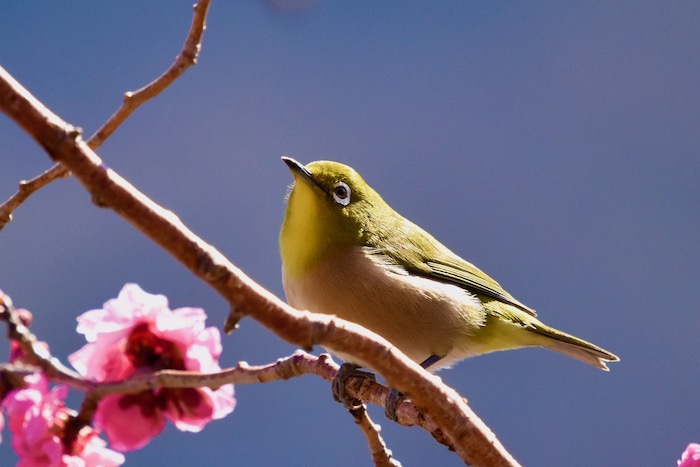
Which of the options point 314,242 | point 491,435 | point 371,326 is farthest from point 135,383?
point 314,242

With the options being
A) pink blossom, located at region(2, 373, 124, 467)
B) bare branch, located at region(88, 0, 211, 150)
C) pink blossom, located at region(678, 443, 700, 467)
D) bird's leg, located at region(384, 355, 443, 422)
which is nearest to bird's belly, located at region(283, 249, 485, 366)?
bird's leg, located at region(384, 355, 443, 422)

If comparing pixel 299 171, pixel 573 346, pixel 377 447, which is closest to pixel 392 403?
pixel 377 447

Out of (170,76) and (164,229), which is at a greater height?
(170,76)

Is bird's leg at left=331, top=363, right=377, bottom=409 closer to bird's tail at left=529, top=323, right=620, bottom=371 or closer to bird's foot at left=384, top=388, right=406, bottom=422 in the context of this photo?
bird's foot at left=384, top=388, right=406, bottom=422

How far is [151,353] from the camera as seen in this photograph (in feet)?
3.11

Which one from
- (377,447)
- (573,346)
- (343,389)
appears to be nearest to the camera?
(377,447)

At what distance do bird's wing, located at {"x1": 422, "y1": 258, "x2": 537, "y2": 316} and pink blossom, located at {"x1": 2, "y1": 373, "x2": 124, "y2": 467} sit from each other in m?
1.81

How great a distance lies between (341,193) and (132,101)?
1.10 meters

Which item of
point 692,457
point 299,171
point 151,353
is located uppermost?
point 299,171

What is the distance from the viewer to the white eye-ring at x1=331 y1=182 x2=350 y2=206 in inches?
99.4

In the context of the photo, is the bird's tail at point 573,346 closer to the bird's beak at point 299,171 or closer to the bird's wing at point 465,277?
the bird's wing at point 465,277

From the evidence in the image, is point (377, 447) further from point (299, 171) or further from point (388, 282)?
point (299, 171)

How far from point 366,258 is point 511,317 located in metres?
0.66

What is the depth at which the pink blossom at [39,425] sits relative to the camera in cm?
79
